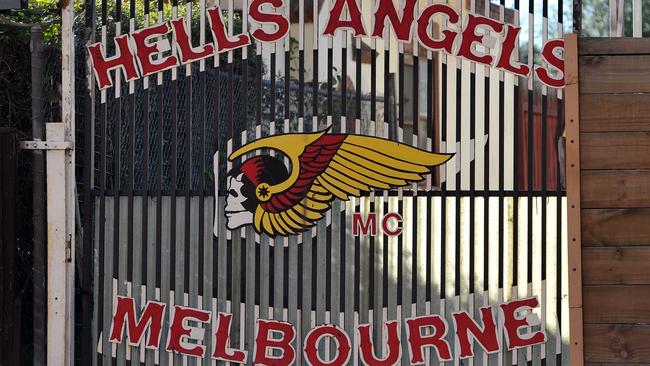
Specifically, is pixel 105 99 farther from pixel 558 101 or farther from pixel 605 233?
pixel 605 233

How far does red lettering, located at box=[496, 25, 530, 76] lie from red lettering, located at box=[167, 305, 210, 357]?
8.43 ft

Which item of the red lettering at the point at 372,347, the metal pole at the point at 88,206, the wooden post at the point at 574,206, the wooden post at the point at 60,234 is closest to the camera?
the wooden post at the point at 574,206

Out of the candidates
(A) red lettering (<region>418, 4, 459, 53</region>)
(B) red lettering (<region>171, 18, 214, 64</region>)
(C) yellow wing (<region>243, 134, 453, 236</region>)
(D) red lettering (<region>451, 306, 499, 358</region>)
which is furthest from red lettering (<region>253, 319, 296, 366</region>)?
(A) red lettering (<region>418, 4, 459, 53</region>)

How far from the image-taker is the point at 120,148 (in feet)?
22.2

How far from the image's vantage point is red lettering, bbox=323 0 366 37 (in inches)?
258

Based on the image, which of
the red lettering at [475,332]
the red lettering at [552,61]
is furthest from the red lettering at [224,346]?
the red lettering at [552,61]

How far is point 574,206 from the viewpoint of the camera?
15.1 feet

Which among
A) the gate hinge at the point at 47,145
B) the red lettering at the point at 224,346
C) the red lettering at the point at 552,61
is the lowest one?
the red lettering at the point at 224,346

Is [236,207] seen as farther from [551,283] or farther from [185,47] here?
[551,283]

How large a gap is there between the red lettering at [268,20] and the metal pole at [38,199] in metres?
1.47

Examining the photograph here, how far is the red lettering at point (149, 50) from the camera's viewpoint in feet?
21.9

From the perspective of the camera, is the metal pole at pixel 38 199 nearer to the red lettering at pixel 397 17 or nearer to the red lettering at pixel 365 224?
the red lettering at pixel 365 224

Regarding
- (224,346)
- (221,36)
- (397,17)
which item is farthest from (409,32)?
(224,346)

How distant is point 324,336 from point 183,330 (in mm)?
949
